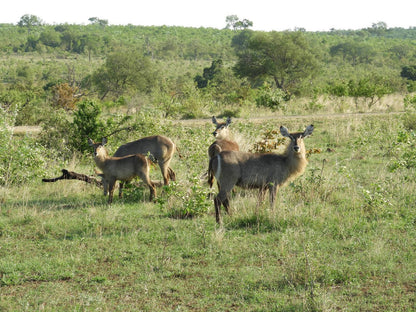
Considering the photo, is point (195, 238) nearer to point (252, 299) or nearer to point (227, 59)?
point (252, 299)

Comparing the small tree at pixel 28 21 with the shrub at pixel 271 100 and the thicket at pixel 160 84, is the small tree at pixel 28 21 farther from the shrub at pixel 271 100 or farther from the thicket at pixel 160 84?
the shrub at pixel 271 100

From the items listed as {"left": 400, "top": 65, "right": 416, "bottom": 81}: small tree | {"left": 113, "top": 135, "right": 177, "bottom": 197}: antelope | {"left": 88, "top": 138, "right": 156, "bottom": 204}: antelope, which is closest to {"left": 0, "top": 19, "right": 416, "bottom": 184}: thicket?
{"left": 400, "top": 65, "right": 416, "bottom": 81}: small tree

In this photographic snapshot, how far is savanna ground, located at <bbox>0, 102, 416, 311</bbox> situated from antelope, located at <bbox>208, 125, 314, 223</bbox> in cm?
30

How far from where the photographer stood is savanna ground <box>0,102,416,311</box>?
5195mm

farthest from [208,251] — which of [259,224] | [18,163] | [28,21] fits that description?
[28,21]

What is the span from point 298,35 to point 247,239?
1192 inches

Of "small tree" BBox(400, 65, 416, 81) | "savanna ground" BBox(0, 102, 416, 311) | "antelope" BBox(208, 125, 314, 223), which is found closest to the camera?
"savanna ground" BBox(0, 102, 416, 311)

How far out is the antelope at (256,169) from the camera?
25.4ft

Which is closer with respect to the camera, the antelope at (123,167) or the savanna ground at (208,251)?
the savanna ground at (208,251)

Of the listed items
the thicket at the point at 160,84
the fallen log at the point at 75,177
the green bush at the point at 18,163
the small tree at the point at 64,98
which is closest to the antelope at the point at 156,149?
the fallen log at the point at 75,177

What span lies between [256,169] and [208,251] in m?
1.93

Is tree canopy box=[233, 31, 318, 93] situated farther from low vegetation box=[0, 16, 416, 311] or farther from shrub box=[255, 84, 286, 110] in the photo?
low vegetation box=[0, 16, 416, 311]

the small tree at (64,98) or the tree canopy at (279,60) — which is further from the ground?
the tree canopy at (279,60)

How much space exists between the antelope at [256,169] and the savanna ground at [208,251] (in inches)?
11.9
